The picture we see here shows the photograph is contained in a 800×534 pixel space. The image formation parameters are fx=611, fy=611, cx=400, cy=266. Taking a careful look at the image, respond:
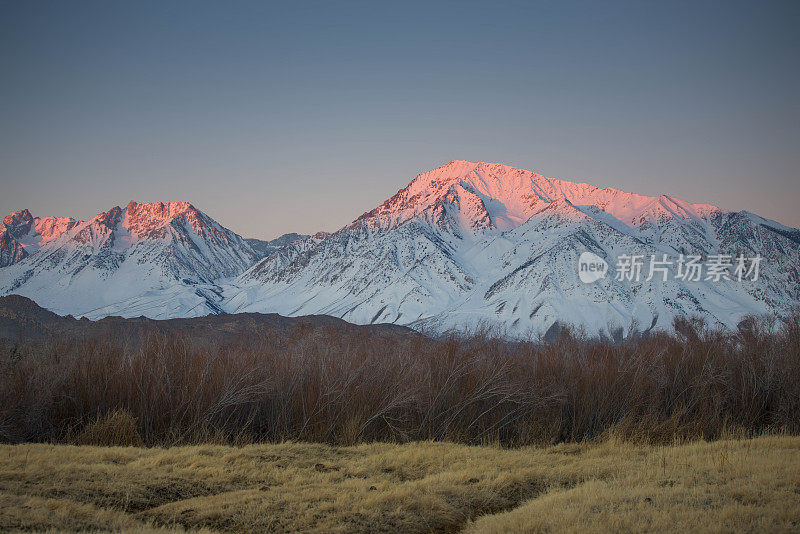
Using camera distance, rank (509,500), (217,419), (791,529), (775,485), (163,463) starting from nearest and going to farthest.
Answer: (791,529) < (775,485) < (509,500) < (163,463) < (217,419)

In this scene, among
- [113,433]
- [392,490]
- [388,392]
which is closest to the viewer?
[392,490]

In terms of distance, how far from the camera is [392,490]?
13.2 metres

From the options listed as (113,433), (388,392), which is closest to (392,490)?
(388,392)

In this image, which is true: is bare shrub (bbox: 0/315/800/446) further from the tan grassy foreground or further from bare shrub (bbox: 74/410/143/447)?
the tan grassy foreground

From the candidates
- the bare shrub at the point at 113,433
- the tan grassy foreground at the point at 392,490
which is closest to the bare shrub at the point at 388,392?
the bare shrub at the point at 113,433

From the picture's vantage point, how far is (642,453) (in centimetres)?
1827

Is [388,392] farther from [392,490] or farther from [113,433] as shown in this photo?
[392,490]

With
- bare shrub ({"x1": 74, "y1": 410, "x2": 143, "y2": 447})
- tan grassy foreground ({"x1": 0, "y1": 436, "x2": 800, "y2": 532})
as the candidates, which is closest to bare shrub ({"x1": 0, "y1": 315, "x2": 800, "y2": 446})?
bare shrub ({"x1": 74, "y1": 410, "x2": 143, "y2": 447})

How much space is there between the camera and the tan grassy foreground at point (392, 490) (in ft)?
35.8

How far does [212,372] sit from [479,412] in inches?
408

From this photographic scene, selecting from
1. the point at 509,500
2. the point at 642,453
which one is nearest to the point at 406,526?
the point at 509,500

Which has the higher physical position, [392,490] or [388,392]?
[388,392]

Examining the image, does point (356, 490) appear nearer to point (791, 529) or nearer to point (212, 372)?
point (791, 529)

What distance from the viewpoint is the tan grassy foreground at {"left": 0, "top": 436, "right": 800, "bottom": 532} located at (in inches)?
429
